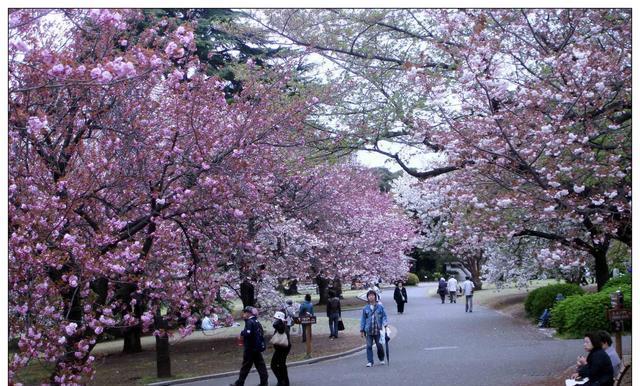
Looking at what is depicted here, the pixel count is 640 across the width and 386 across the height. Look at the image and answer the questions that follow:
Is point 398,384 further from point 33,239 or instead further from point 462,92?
point 33,239

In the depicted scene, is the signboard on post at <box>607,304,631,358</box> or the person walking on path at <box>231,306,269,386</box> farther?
the person walking on path at <box>231,306,269,386</box>

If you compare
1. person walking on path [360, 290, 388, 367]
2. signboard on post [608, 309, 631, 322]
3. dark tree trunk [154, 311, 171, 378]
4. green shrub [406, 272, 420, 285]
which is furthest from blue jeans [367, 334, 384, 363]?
green shrub [406, 272, 420, 285]

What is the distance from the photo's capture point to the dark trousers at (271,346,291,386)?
8.16m

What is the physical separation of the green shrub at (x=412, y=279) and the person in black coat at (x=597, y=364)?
638 centimetres

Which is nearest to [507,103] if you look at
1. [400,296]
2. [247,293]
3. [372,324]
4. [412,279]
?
[372,324]

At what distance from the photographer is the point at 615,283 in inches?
363

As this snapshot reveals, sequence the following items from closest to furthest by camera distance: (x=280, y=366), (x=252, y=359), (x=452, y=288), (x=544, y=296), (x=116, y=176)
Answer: (x=116, y=176)
(x=252, y=359)
(x=280, y=366)
(x=544, y=296)
(x=452, y=288)

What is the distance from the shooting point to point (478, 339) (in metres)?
9.62

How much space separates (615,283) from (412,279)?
4762mm

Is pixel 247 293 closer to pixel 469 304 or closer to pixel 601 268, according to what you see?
pixel 469 304

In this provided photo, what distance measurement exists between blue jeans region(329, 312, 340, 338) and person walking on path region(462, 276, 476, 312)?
201 centimetres

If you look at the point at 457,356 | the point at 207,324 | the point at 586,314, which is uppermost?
the point at 207,324

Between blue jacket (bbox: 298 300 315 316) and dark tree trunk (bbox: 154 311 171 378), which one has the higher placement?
blue jacket (bbox: 298 300 315 316)

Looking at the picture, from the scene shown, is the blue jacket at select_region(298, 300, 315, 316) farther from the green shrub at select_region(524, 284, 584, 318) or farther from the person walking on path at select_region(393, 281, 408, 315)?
the green shrub at select_region(524, 284, 584, 318)
